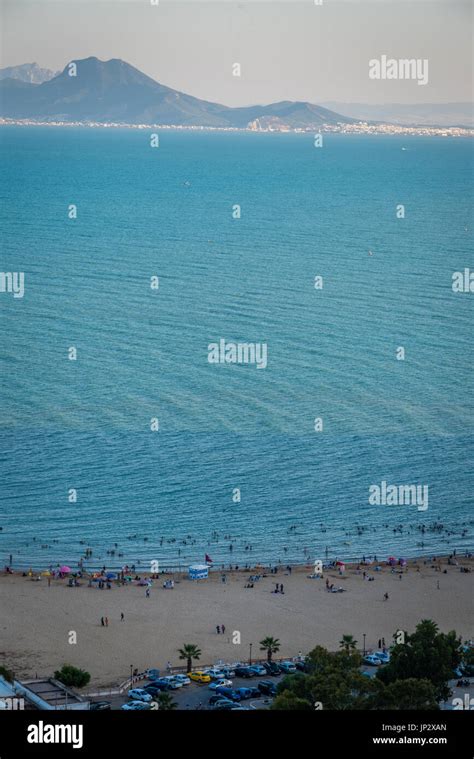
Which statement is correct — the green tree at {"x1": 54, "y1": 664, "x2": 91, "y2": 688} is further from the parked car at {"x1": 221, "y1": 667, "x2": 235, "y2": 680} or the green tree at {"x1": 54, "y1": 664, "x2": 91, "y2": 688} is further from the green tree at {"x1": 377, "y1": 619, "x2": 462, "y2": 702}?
the green tree at {"x1": 377, "y1": 619, "x2": 462, "y2": 702}

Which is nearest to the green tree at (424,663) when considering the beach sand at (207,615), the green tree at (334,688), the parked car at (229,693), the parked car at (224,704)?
the green tree at (334,688)

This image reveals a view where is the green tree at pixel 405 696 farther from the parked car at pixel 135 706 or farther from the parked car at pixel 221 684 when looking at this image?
the parked car at pixel 221 684

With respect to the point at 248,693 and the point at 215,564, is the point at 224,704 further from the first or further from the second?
the point at 215,564

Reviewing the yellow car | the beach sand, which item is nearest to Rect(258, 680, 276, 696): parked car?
the yellow car

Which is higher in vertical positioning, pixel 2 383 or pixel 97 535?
pixel 2 383

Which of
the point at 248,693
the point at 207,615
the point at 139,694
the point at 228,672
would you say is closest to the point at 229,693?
the point at 248,693
